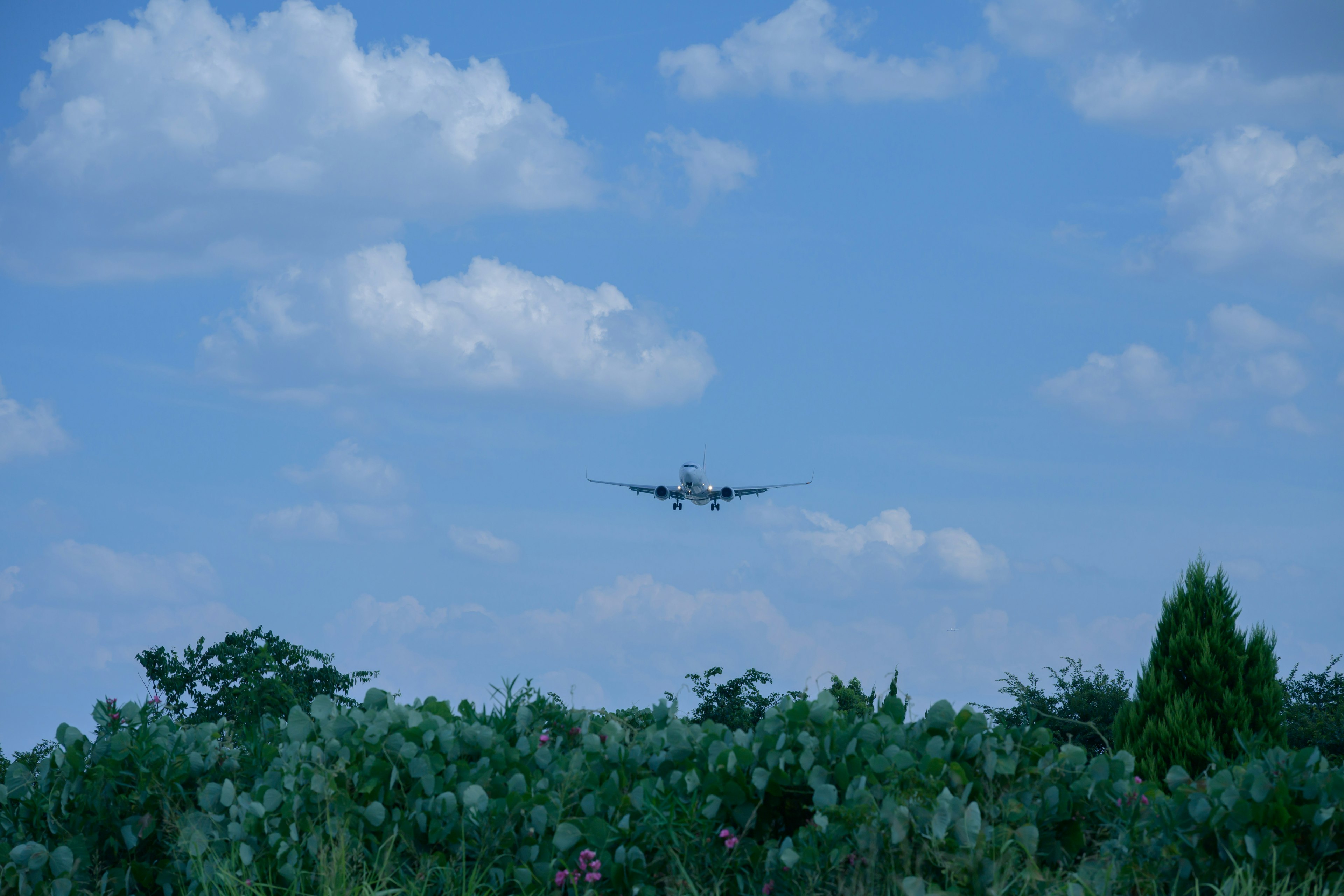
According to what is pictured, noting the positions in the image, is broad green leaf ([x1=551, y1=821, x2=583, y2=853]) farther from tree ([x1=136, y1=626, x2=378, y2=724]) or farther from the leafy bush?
tree ([x1=136, y1=626, x2=378, y2=724])

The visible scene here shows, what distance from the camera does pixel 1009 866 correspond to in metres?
5.20

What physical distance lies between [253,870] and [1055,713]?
2153 centimetres

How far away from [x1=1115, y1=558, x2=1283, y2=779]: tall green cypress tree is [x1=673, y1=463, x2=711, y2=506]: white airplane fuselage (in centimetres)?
3395

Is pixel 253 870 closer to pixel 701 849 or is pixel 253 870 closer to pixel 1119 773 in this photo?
pixel 701 849

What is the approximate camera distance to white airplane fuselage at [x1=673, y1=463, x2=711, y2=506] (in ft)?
153

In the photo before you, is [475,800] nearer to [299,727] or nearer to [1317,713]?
[299,727]

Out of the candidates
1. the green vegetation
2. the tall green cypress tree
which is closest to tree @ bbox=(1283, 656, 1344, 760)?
the tall green cypress tree

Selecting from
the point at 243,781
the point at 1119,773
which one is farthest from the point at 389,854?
the point at 1119,773

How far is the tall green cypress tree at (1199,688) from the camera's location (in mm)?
11875

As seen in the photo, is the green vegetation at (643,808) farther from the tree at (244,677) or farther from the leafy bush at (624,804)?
the tree at (244,677)

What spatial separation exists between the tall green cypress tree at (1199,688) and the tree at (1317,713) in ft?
15.5

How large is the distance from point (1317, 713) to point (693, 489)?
2682cm

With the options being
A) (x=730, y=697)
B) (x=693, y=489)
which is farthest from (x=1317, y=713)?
(x=693, y=489)

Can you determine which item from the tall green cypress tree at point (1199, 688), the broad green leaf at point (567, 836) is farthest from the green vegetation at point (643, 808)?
the tall green cypress tree at point (1199, 688)
